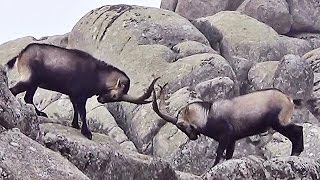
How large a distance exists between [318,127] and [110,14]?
10724mm

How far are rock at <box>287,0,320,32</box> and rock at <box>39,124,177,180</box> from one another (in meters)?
24.7

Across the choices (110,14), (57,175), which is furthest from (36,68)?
(110,14)

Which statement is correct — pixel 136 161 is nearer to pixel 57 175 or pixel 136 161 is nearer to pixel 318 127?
pixel 57 175

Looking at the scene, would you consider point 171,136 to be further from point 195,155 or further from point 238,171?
point 238,171

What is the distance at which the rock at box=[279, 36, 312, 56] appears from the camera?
2936cm

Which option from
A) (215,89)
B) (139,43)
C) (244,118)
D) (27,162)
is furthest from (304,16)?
(27,162)

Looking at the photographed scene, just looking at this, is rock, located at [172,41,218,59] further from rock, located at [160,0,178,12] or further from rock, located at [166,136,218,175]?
rock, located at [160,0,178,12]

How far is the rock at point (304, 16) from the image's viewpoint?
112ft

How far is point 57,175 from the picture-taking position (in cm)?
681

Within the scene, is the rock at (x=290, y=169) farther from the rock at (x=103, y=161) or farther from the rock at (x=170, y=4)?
the rock at (x=170, y=4)

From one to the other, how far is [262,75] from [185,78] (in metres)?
3.23

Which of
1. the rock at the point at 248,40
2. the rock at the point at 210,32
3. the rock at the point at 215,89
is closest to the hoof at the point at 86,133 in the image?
the rock at the point at 215,89

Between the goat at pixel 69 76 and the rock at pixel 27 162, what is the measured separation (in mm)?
5522

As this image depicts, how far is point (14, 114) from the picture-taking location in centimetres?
792
